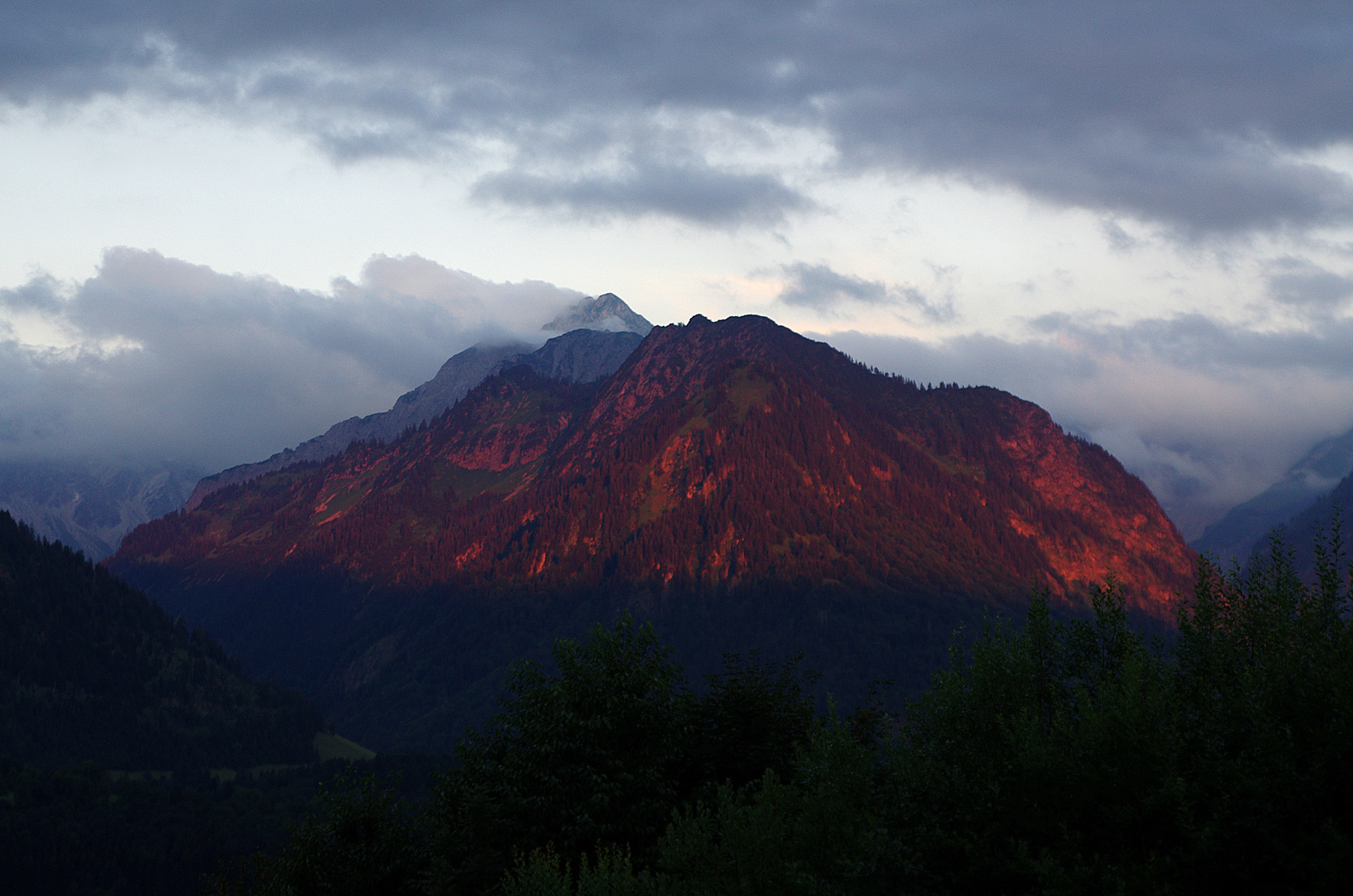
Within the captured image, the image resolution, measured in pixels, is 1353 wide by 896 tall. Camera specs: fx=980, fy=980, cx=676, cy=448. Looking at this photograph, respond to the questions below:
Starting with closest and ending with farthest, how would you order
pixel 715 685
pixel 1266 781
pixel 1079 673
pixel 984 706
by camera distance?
pixel 1266 781 → pixel 984 706 → pixel 1079 673 → pixel 715 685

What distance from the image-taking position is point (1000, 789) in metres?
50.8

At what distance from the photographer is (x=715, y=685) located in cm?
8988

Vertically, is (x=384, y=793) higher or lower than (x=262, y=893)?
higher

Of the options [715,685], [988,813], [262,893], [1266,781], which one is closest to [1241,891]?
[1266,781]

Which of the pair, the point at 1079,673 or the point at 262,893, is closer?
the point at 1079,673

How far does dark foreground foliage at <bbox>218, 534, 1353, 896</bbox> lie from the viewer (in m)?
43.0

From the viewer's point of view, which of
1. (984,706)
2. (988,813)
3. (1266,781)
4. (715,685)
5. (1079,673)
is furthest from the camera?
(715,685)

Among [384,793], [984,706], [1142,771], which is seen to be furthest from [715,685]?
[1142,771]

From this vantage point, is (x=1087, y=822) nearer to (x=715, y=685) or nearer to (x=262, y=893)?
(x=715, y=685)

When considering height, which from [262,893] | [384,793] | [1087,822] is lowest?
[262,893]

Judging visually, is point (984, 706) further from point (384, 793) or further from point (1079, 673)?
point (384, 793)

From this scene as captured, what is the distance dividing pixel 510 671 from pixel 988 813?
4796 centimetres

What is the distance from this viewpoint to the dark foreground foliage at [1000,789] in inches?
1694

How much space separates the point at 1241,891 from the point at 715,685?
51.6m
